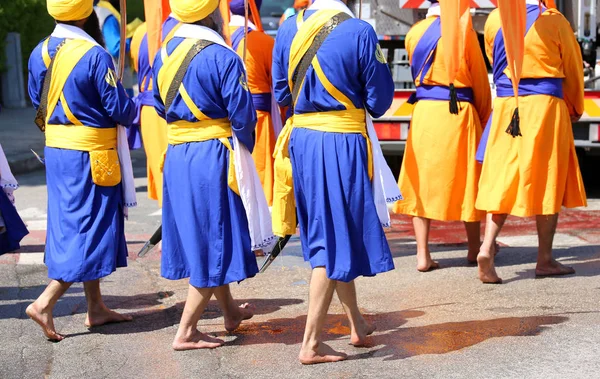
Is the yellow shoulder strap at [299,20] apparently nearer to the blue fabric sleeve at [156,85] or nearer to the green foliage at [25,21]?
the blue fabric sleeve at [156,85]

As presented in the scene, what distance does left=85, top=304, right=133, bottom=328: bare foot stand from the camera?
18.7ft

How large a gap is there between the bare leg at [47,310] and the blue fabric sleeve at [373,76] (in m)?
1.94

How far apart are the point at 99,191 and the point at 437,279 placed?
2.27 metres

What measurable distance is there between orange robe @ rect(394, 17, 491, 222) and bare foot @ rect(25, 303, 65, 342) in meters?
2.58

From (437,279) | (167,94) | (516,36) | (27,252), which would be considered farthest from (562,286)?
(27,252)

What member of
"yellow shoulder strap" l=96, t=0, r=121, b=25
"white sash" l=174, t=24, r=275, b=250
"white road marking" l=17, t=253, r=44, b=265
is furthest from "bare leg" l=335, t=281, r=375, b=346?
"yellow shoulder strap" l=96, t=0, r=121, b=25

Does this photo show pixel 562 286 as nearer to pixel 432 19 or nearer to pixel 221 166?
pixel 432 19

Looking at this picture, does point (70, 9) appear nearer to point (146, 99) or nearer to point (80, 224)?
point (80, 224)

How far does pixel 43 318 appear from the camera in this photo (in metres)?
5.35

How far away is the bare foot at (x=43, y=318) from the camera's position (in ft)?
17.5

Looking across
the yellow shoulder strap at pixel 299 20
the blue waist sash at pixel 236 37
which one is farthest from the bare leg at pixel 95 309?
the blue waist sash at pixel 236 37

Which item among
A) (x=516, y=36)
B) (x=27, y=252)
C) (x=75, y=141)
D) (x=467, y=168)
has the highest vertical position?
(x=516, y=36)

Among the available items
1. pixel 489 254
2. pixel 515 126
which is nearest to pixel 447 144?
pixel 515 126

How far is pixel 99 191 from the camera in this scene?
17.9 feet
